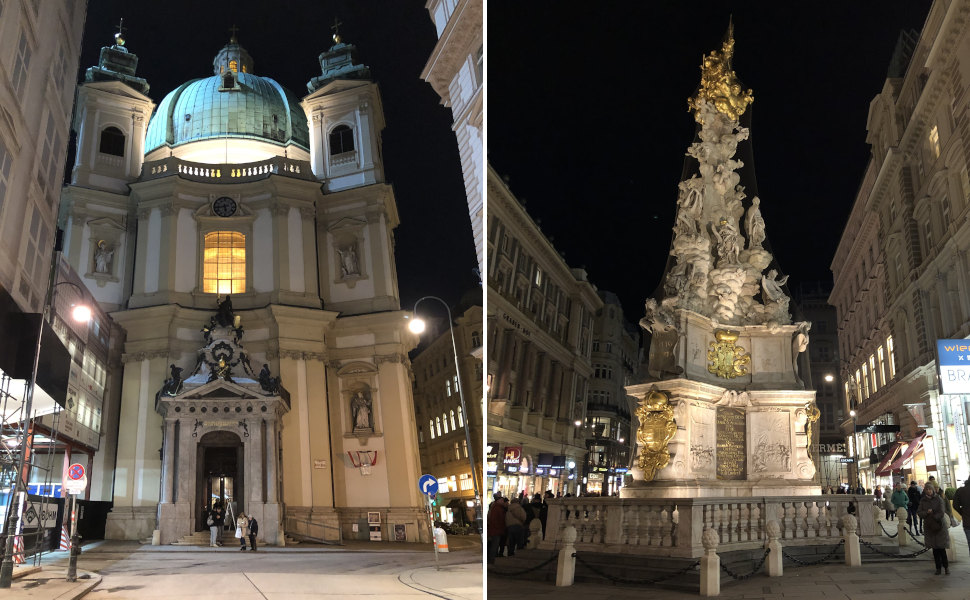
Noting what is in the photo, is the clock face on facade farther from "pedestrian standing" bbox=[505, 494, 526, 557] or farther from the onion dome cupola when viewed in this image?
"pedestrian standing" bbox=[505, 494, 526, 557]

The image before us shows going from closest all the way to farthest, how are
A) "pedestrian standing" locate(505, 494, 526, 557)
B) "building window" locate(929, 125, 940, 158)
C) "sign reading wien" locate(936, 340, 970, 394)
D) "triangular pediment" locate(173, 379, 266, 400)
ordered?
"pedestrian standing" locate(505, 494, 526, 557) < "sign reading wien" locate(936, 340, 970, 394) < "triangular pediment" locate(173, 379, 266, 400) < "building window" locate(929, 125, 940, 158)

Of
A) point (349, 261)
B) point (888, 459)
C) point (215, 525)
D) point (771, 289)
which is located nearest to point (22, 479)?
point (215, 525)

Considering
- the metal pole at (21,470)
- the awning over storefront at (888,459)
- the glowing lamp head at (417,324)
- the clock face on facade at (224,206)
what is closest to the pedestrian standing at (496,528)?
the glowing lamp head at (417,324)

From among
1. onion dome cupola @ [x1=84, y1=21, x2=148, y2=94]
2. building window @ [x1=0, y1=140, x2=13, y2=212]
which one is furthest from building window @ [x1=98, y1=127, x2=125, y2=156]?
building window @ [x1=0, y1=140, x2=13, y2=212]

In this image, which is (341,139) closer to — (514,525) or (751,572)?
(514,525)

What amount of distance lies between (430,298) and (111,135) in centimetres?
471

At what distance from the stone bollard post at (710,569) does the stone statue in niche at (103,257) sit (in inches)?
277

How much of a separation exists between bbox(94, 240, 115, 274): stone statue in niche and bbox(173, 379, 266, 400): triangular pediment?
6.46 metres

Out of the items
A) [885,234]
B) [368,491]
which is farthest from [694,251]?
[885,234]

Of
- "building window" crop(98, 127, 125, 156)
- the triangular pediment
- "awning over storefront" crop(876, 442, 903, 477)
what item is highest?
"building window" crop(98, 127, 125, 156)

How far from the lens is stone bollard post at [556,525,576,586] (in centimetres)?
812

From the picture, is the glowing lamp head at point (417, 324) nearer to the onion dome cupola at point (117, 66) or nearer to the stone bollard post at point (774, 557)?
the onion dome cupola at point (117, 66)

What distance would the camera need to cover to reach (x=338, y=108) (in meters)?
22.6

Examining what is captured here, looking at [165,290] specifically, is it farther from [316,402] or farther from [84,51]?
[316,402]
